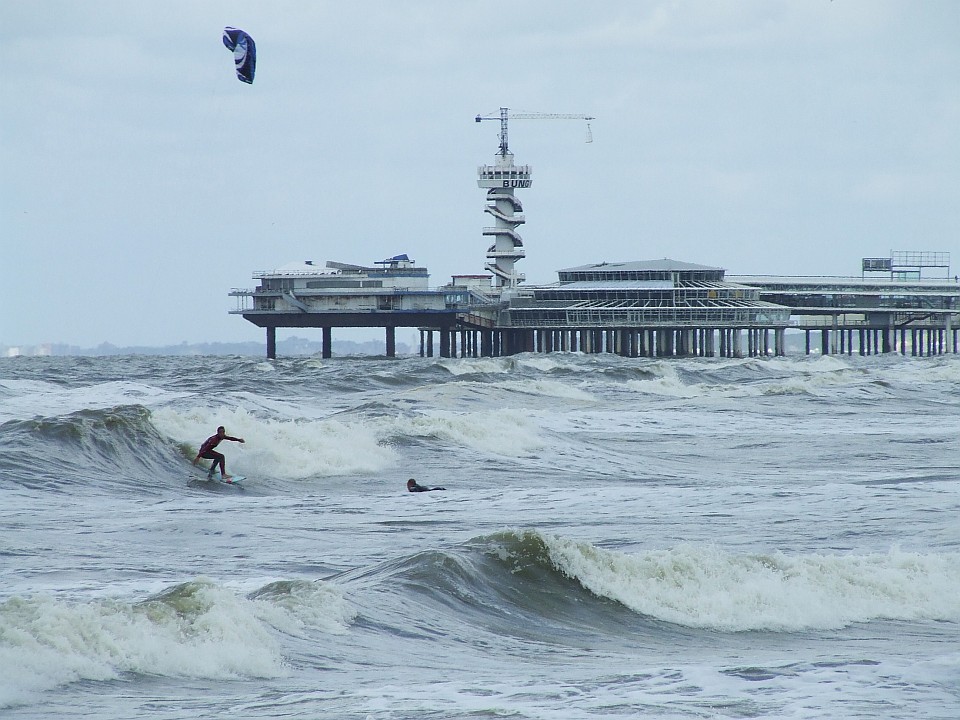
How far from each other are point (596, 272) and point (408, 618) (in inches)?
4534

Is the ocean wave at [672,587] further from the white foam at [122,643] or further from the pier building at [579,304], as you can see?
the pier building at [579,304]

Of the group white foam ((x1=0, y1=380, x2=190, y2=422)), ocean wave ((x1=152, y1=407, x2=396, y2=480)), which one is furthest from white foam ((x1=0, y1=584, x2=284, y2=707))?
white foam ((x1=0, y1=380, x2=190, y2=422))

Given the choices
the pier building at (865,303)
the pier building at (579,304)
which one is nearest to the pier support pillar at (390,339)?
the pier building at (579,304)

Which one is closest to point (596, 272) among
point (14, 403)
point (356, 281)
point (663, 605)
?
point (356, 281)

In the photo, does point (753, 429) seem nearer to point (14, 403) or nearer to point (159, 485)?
point (159, 485)

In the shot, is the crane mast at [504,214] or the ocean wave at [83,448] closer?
the ocean wave at [83,448]

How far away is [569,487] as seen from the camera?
82.4 feet

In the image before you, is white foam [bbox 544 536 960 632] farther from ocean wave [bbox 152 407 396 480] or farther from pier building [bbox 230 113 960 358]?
pier building [bbox 230 113 960 358]

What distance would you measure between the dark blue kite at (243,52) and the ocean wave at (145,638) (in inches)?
812

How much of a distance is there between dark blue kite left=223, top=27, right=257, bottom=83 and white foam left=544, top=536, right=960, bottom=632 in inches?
723

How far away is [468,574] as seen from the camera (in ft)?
48.4

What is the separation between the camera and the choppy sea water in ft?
33.4

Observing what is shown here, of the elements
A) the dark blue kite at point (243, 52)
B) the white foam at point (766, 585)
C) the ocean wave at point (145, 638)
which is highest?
the dark blue kite at point (243, 52)

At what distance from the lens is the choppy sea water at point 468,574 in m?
10.2
